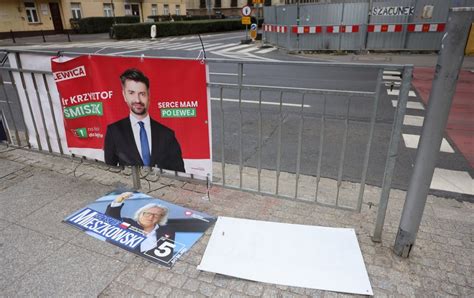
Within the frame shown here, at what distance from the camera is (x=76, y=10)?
36.3m

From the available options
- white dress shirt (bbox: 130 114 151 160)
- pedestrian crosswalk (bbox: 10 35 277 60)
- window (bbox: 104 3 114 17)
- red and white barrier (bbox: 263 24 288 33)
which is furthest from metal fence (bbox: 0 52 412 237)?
window (bbox: 104 3 114 17)

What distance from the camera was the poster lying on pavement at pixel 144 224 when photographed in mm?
2953

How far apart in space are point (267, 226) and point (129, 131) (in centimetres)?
185

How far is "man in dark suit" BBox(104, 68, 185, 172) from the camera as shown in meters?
3.48

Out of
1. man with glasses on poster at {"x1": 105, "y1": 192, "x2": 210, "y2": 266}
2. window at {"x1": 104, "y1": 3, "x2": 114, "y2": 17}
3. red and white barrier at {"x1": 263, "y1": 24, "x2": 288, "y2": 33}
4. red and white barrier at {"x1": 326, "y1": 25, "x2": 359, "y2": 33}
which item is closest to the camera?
man with glasses on poster at {"x1": 105, "y1": 192, "x2": 210, "y2": 266}

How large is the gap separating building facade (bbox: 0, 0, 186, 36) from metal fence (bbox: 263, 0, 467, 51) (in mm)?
26579

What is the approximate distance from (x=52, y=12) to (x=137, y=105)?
37.6m

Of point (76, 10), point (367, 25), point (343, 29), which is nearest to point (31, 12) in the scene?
point (76, 10)

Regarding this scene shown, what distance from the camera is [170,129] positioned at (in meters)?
3.57

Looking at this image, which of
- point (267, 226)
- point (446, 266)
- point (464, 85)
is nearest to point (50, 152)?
point (267, 226)

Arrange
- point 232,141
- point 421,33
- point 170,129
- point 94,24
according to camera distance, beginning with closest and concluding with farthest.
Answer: point 170,129 → point 232,141 → point 421,33 → point 94,24

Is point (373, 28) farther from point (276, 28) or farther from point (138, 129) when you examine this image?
point (138, 129)

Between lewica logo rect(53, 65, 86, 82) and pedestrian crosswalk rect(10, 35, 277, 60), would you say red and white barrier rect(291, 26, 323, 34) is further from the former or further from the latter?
lewica logo rect(53, 65, 86, 82)

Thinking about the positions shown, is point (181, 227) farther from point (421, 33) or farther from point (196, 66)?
point (421, 33)
